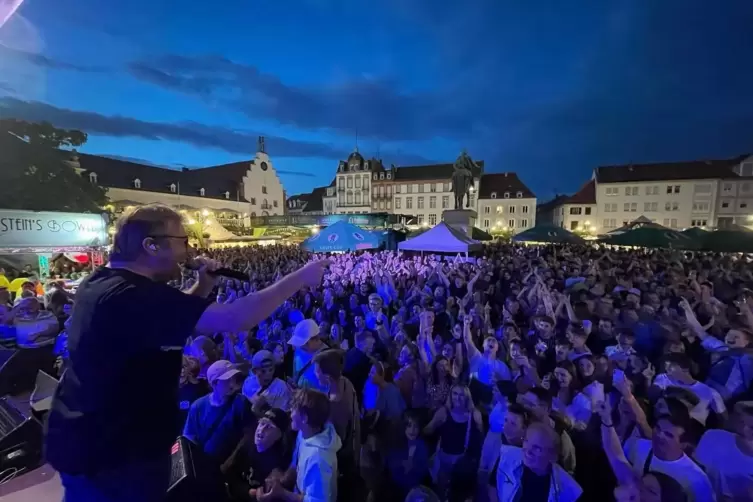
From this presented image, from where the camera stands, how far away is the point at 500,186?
175ft

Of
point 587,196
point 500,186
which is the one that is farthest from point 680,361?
point 500,186

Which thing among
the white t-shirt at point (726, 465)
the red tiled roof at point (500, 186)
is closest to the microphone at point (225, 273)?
the white t-shirt at point (726, 465)

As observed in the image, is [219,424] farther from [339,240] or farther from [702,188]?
[702,188]

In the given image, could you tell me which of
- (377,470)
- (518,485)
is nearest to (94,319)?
(377,470)

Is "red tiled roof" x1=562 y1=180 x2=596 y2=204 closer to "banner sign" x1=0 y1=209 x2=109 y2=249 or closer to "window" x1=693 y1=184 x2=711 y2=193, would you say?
"window" x1=693 y1=184 x2=711 y2=193

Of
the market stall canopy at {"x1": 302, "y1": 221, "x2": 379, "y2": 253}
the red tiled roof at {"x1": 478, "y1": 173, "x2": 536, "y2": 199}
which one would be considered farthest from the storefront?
the red tiled roof at {"x1": 478, "y1": 173, "x2": 536, "y2": 199}

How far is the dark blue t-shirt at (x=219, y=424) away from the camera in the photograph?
256 cm

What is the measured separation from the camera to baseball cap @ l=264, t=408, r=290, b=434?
2.46 metres

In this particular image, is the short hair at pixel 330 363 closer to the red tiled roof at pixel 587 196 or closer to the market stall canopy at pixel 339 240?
the market stall canopy at pixel 339 240

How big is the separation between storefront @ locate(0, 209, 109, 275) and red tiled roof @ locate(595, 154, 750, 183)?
52.1 metres

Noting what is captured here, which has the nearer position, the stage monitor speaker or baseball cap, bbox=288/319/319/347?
the stage monitor speaker

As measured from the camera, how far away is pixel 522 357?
12.5ft

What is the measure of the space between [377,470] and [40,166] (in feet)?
79.3

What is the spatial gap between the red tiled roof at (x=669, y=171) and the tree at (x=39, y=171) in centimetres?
5292
